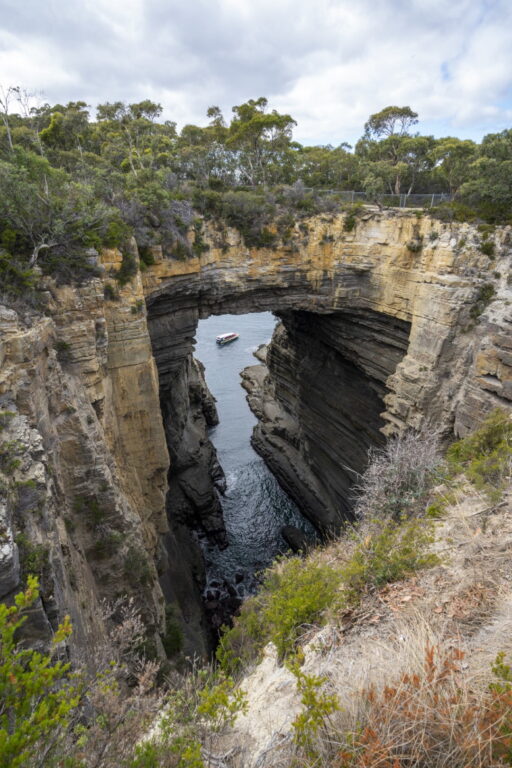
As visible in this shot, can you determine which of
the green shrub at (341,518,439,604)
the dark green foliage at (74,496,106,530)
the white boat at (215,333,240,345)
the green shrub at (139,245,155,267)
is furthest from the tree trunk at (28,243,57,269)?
the white boat at (215,333,240,345)

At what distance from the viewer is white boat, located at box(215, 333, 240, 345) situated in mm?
47156

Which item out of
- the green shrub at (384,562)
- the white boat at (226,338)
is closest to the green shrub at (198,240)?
the green shrub at (384,562)

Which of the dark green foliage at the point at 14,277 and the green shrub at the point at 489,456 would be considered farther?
the dark green foliage at the point at 14,277

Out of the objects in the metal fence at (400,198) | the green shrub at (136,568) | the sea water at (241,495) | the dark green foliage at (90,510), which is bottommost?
the sea water at (241,495)

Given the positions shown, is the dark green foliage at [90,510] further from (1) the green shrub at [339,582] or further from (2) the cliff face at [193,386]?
(1) the green shrub at [339,582]

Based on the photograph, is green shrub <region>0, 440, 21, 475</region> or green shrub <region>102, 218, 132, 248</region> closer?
green shrub <region>0, 440, 21, 475</region>

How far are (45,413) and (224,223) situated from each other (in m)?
11.8

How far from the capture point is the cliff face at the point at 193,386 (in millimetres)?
7906

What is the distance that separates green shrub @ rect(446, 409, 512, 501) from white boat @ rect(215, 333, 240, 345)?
3712 cm

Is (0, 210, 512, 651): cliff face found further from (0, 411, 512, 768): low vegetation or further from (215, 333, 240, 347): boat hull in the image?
(215, 333, 240, 347): boat hull

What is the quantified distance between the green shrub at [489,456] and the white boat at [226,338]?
37.1 metres

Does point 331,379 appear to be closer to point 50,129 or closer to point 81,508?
point 81,508

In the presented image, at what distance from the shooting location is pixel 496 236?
14758 mm

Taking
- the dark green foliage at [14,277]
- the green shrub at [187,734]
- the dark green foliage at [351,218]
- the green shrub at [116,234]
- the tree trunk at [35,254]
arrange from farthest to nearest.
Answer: the dark green foliage at [351,218]
the green shrub at [116,234]
the tree trunk at [35,254]
the dark green foliage at [14,277]
the green shrub at [187,734]
